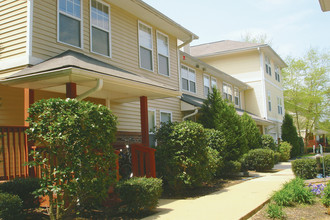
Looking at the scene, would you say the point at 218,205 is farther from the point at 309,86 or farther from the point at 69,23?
the point at 309,86

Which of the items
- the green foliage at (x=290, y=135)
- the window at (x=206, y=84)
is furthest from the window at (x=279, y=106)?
the window at (x=206, y=84)

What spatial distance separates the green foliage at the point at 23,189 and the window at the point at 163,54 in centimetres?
803

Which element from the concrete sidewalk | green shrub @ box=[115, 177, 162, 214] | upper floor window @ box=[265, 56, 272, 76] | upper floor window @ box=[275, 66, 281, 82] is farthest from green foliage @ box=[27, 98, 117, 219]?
upper floor window @ box=[275, 66, 281, 82]

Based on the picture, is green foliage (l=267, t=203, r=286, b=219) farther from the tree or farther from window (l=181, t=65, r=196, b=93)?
the tree

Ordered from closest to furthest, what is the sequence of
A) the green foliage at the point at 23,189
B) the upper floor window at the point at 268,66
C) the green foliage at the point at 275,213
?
1. the green foliage at the point at 23,189
2. the green foliage at the point at 275,213
3. the upper floor window at the point at 268,66

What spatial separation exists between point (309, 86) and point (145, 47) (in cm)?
2577

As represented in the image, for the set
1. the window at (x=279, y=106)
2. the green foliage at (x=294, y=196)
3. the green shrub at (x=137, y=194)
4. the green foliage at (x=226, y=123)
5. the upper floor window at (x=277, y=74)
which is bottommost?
the green foliage at (x=294, y=196)

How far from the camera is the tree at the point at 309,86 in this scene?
32.0 m

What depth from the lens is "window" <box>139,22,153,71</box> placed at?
11.8 meters

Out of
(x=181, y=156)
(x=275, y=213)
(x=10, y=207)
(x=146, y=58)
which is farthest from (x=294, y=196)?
(x=146, y=58)

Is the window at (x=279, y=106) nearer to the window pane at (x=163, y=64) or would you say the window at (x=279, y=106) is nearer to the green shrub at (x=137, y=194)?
the window pane at (x=163, y=64)

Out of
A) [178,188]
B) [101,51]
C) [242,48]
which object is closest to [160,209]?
[178,188]

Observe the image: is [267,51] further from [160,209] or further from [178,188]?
[160,209]

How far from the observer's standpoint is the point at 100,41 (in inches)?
388
